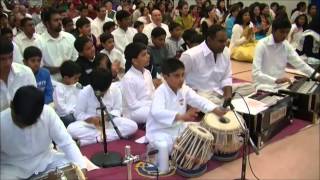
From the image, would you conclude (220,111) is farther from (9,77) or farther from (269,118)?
(9,77)

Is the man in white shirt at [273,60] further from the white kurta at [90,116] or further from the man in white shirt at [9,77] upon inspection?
the man in white shirt at [9,77]

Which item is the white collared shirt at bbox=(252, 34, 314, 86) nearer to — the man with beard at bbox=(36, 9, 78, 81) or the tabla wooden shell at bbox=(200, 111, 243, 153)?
the tabla wooden shell at bbox=(200, 111, 243, 153)

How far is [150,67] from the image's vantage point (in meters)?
4.82

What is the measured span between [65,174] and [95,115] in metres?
1.30

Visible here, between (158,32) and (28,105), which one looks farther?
(158,32)

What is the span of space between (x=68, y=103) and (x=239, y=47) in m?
3.77

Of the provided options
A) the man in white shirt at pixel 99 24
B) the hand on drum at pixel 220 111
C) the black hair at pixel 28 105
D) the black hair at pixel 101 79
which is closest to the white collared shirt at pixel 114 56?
the black hair at pixel 101 79

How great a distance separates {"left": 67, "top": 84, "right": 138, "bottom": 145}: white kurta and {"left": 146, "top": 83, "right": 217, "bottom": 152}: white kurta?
0.32 metres

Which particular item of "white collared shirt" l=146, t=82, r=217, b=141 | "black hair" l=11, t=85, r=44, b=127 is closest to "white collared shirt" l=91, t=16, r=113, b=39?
"white collared shirt" l=146, t=82, r=217, b=141

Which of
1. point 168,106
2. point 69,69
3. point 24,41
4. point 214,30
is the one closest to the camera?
point 168,106

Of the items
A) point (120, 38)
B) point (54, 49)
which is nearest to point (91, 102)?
point (54, 49)

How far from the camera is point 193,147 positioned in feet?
8.92

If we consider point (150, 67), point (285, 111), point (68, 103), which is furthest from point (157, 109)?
point (150, 67)

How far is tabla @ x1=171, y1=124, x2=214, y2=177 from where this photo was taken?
8.87 ft
